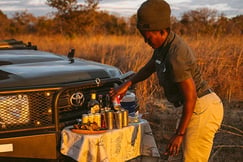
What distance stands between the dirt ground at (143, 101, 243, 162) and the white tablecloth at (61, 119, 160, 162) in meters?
1.07

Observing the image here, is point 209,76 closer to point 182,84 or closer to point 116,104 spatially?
point 116,104

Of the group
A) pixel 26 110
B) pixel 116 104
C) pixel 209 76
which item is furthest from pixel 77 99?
pixel 209 76

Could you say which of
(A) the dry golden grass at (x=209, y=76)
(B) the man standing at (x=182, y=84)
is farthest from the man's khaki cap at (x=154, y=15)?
(A) the dry golden grass at (x=209, y=76)

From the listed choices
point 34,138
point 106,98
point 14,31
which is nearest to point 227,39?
point 106,98

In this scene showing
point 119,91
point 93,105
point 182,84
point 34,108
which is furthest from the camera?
point 119,91

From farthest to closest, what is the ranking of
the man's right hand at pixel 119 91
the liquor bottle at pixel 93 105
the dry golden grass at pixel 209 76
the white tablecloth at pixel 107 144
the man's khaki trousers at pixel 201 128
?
1. the dry golden grass at pixel 209 76
2. the man's right hand at pixel 119 91
3. the liquor bottle at pixel 93 105
4. the man's khaki trousers at pixel 201 128
5. the white tablecloth at pixel 107 144

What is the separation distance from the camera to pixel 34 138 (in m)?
2.88

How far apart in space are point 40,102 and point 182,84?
3.39 feet

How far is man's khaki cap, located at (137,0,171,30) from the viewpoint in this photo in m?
2.81

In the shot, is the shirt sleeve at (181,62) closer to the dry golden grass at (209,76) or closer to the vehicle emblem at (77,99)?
the vehicle emblem at (77,99)

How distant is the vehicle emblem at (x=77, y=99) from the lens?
3.19 m

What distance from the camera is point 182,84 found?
108 inches

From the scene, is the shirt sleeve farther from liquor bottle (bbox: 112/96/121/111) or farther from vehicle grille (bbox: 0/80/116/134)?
vehicle grille (bbox: 0/80/116/134)

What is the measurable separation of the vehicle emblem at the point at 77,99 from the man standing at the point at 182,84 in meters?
0.66
